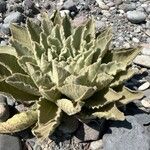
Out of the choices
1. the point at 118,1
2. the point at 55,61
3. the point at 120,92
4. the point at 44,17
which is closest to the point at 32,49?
the point at 44,17

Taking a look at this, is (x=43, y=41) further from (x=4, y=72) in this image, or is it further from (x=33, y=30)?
(x=4, y=72)

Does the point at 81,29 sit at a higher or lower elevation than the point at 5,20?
higher

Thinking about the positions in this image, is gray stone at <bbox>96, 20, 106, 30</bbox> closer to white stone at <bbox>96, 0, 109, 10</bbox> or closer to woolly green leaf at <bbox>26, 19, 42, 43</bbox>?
white stone at <bbox>96, 0, 109, 10</bbox>

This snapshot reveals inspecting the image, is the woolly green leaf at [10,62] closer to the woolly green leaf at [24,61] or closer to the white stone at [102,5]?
the woolly green leaf at [24,61]

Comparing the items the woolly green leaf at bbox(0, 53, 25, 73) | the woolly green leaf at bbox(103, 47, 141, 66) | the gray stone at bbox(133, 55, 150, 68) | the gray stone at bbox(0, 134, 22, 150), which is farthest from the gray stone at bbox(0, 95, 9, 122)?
the gray stone at bbox(133, 55, 150, 68)

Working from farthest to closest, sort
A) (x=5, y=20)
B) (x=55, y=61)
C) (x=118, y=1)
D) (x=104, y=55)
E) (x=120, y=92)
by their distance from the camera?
(x=118, y=1), (x=5, y=20), (x=104, y=55), (x=120, y=92), (x=55, y=61)

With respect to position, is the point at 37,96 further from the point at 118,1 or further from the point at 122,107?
the point at 118,1

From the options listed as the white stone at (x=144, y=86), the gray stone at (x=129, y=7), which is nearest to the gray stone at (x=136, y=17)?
the gray stone at (x=129, y=7)
